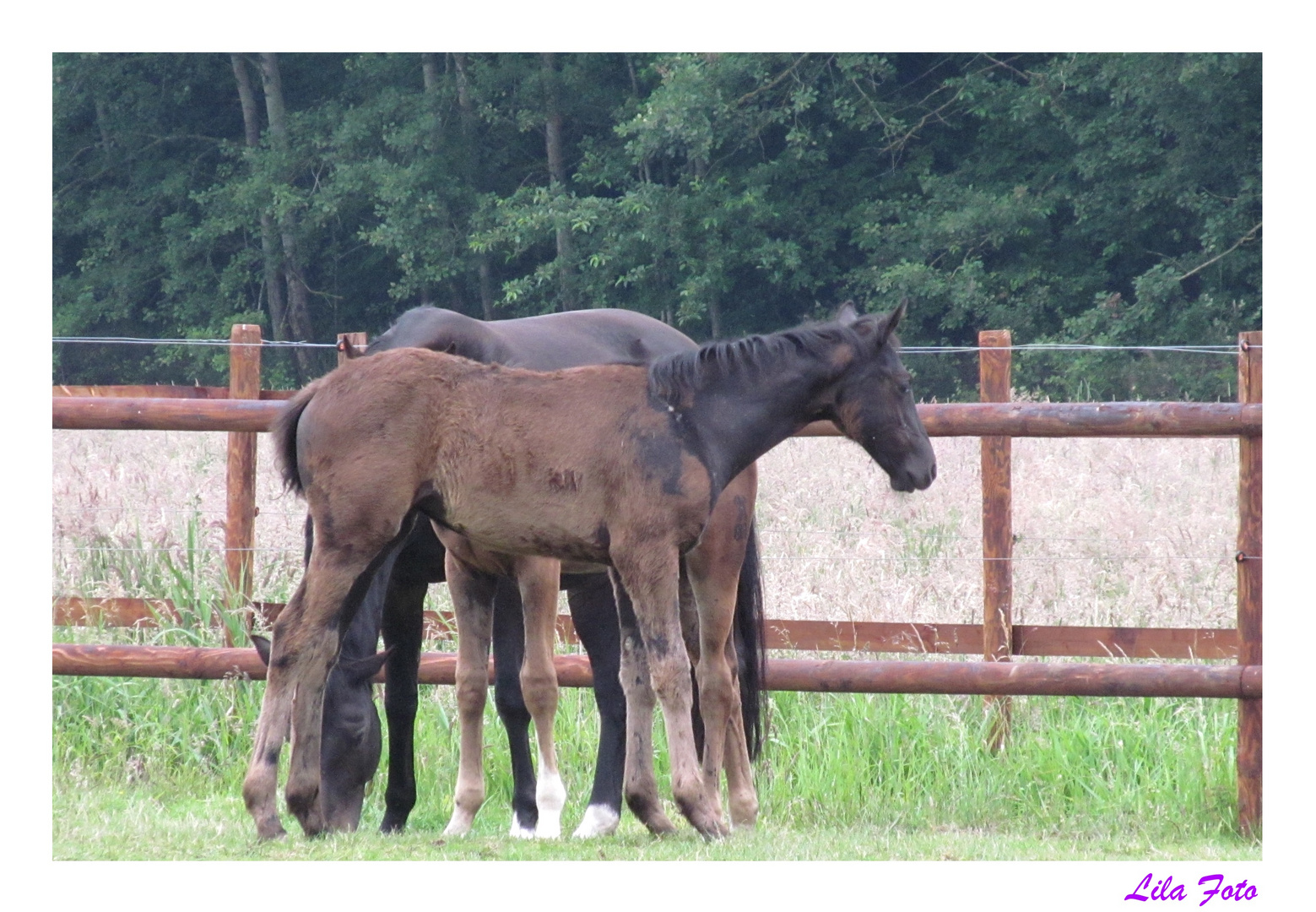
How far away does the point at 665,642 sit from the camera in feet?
13.3

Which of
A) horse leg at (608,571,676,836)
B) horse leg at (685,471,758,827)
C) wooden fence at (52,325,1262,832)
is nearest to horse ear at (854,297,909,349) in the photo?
horse leg at (685,471,758,827)

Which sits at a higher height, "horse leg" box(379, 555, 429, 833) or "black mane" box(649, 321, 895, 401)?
"black mane" box(649, 321, 895, 401)

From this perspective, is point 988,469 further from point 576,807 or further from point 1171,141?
point 1171,141

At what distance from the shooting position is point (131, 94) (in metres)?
22.8

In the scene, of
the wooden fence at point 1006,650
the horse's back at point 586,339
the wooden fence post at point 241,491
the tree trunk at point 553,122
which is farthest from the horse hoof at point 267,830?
the tree trunk at point 553,122

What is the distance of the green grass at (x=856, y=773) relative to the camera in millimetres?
4816

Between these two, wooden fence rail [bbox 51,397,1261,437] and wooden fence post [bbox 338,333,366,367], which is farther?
wooden fence post [bbox 338,333,366,367]

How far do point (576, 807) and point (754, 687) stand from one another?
3.16 ft

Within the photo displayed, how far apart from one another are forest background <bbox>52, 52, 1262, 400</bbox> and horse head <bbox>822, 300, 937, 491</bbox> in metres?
11.9

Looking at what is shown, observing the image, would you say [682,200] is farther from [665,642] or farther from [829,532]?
[665,642]

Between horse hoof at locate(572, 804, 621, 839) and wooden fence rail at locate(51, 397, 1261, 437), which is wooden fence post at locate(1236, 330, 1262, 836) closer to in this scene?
wooden fence rail at locate(51, 397, 1261, 437)

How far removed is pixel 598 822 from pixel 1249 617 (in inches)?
100

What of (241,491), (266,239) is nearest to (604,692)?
(241,491)

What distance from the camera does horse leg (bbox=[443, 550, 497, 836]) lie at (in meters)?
4.62
